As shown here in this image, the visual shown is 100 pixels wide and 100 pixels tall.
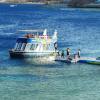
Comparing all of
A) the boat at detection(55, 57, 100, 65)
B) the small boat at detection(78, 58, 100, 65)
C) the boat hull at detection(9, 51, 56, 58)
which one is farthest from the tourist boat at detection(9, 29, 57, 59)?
the small boat at detection(78, 58, 100, 65)

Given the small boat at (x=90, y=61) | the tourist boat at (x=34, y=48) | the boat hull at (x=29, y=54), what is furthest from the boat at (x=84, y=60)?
the boat hull at (x=29, y=54)

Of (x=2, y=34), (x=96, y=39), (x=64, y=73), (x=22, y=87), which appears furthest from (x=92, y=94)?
(x=2, y=34)

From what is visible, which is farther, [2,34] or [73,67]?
[2,34]

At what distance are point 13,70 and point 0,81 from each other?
21.8 ft

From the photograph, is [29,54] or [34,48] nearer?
[29,54]

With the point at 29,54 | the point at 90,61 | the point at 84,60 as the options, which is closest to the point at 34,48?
the point at 29,54

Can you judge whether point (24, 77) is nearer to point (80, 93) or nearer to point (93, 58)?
point (80, 93)

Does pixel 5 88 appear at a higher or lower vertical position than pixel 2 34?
higher

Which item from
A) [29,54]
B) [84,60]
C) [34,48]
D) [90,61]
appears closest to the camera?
[90,61]

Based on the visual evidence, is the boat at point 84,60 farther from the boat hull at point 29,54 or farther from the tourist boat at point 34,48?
the boat hull at point 29,54

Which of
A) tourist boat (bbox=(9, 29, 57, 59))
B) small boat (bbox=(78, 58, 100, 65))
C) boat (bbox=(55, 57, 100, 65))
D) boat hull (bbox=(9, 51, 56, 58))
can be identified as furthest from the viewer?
tourist boat (bbox=(9, 29, 57, 59))

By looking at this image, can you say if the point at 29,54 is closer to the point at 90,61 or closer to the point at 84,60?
the point at 84,60

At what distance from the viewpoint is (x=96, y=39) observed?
3846 inches

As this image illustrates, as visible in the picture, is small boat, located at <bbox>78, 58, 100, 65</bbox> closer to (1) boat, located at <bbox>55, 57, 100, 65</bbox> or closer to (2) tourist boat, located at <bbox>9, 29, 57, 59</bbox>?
(1) boat, located at <bbox>55, 57, 100, 65</bbox>
